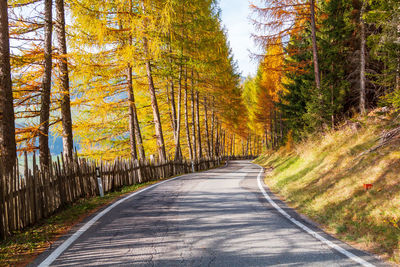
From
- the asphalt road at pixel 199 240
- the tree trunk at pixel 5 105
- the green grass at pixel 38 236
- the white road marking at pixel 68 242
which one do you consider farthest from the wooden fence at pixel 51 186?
the asphalt road at pixel 199 240

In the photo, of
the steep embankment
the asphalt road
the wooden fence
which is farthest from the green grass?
the steep embankment

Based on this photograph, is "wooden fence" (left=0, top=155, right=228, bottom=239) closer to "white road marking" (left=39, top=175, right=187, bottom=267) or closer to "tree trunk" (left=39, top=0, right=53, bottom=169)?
"white road marking" (left=39, top=175, right=187, bottom=267)

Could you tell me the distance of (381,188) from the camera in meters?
6.05

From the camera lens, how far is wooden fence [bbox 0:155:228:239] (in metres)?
5.02

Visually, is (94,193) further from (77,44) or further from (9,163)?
(77,44)

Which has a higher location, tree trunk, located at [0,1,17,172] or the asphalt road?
tree trunk, located at [0,1,17,172]

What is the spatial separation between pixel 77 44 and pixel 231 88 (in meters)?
20.5

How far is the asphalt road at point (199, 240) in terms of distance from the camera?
3.76 m

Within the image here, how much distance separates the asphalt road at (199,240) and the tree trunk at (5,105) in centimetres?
245

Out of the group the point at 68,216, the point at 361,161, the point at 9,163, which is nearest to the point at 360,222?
the point at 361,161

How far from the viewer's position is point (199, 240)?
4.54m

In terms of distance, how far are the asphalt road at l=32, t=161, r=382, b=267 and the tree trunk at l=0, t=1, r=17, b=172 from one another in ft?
8.05

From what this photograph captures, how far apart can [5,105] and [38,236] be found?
2929 mm

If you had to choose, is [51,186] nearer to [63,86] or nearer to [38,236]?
[38,236]
